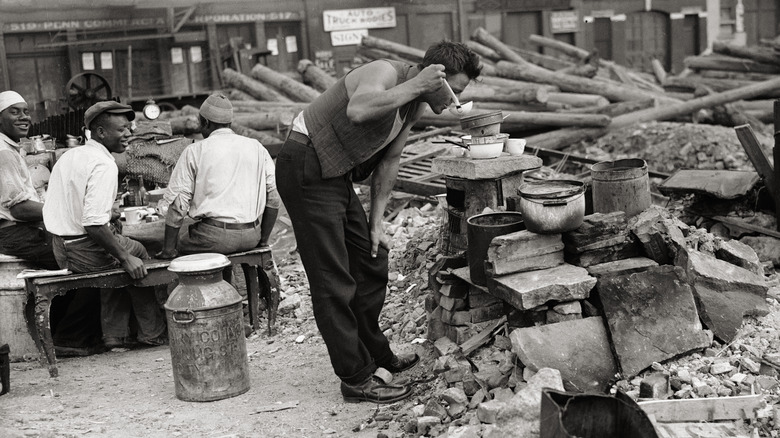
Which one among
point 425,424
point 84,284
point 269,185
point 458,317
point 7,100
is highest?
point 7,100

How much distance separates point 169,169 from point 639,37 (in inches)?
744

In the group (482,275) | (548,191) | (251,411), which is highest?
(548,191)

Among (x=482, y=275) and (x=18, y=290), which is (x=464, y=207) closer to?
(x=482, y=275)

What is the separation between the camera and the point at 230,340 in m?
5.30

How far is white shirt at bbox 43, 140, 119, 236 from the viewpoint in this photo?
584 cm

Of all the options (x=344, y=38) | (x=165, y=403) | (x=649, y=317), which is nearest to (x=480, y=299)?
(x=649, y=317)

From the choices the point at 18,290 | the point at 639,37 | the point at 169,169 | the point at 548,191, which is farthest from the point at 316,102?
the point at 639,37

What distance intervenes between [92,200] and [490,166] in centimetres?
296

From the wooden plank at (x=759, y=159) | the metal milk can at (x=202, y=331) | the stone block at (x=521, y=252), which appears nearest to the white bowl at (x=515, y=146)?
the stone block at (x=521, y=252)

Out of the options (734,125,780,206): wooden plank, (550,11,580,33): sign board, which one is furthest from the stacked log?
(550,11,580,33): sign board

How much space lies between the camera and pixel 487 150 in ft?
21.2

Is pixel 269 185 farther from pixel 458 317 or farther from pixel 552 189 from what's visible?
pixel 552 189

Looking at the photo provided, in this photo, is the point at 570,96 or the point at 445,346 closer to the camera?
the point at 445,346

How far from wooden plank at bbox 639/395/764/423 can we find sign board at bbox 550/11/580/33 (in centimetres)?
2056
